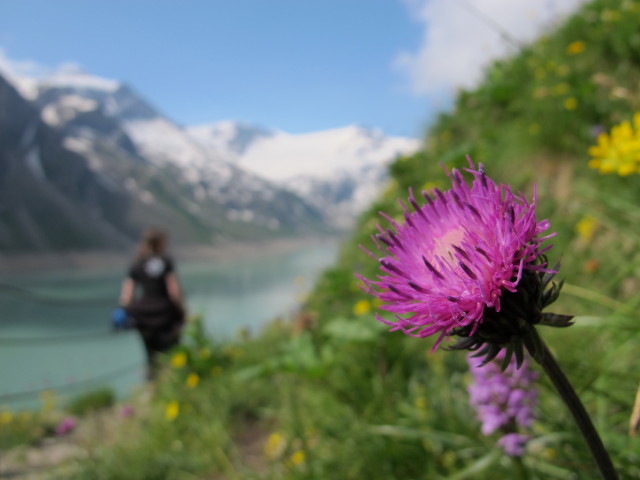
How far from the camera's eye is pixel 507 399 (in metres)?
1.30

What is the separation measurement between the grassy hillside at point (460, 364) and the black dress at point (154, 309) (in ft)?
4.91

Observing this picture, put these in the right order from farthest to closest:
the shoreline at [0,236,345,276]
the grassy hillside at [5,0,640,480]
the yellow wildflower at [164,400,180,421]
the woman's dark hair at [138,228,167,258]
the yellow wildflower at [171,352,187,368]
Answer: the shoreline at [0,236,345,276] → the woman's dark hair at [138,228,167,258] → the yellow wildflower at [171,352,187,368] → the yellow wildflower at [164,400,180,421] → the grassy hillside at [5,0,640,480]

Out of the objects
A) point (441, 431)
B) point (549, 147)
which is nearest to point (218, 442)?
point (441, 431)

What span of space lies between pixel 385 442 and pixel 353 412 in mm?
454

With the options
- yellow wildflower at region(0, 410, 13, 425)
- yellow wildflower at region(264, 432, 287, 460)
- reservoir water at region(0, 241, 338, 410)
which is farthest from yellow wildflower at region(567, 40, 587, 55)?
yellow wildflower at region(0, 410, 13, 425)

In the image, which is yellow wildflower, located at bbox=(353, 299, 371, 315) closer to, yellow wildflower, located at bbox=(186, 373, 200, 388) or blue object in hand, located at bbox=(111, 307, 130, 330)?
yellow wildflower, located at bbox=(186, 373, 200, 388)

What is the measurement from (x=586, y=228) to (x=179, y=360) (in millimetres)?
3869

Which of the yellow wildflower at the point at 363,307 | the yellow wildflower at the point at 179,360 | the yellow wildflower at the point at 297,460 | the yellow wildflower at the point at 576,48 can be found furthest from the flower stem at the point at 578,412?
the yellow wildflower at the point at 576,48

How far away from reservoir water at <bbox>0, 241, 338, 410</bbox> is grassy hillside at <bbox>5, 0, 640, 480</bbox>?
6.39ft

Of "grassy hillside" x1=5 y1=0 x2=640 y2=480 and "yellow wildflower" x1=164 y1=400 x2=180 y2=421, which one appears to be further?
"yellow wildflower" x1=164 y1=400 x2=180 y2=421

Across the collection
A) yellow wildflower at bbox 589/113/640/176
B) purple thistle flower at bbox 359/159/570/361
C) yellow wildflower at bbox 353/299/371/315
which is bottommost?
purple thistle flower at bbox 359/159/570/361

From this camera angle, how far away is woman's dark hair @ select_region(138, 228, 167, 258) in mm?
7391

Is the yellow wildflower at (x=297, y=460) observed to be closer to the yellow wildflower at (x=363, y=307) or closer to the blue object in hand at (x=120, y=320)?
the yellow wildflower at (x=363, y=307)

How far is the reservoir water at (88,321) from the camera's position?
7754 millimetres
